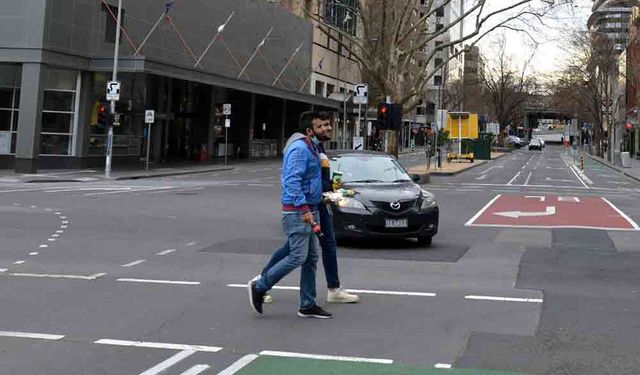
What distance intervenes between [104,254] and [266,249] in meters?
2.50

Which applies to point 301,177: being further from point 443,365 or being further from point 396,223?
point 396,223

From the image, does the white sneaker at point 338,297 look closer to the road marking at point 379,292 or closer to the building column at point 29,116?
the road marking at point 379,292

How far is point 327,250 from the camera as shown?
717cm

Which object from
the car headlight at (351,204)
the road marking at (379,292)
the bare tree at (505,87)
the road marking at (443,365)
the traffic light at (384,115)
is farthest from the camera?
the bare tree at (505,87)

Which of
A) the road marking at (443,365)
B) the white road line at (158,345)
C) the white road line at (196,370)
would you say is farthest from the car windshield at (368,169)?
the white road line at (196,370)

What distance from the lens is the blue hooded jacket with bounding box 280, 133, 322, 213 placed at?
6.51m

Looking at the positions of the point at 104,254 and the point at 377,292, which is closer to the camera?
the point at 377,292

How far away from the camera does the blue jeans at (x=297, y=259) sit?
661 cm

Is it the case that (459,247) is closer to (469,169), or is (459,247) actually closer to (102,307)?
(102,307)

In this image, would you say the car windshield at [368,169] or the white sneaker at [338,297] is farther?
the car windshield at [368,169]

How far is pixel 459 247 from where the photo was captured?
39.4ft

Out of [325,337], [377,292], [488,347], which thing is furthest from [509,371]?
[377,292]

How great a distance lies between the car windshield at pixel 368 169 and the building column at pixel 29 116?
22022 millimetres

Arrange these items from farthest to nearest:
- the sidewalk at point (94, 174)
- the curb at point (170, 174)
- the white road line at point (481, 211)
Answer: the curb at point (170, 174), the sidewalk at point (94, 174), the white road line at point (481, 211)
